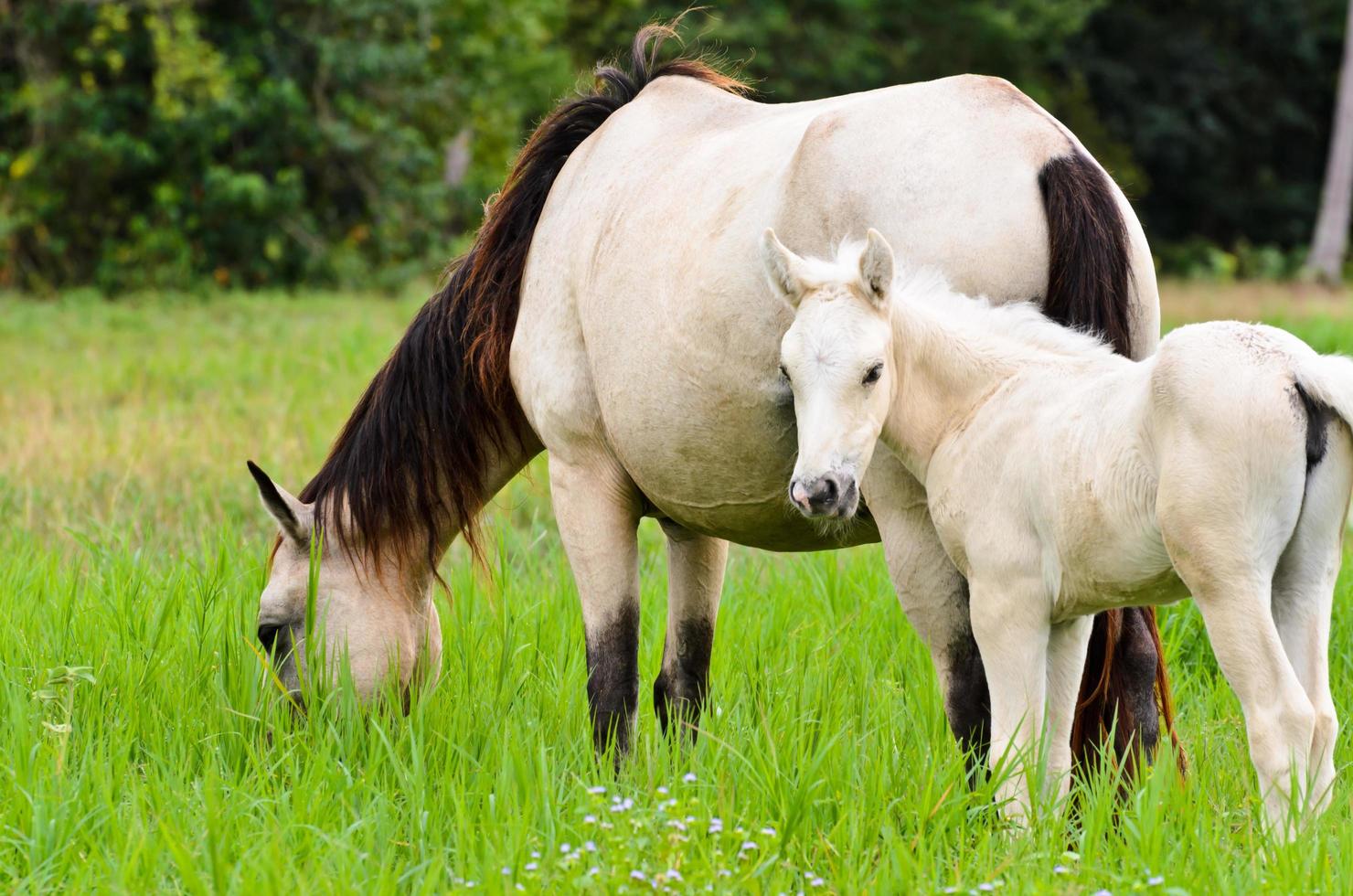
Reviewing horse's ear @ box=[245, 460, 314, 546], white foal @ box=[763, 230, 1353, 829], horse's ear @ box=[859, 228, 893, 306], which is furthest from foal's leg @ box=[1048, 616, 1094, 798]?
horse's ear @ box=[245, 460, 314, 546]

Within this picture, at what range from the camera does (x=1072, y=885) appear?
9.35 feet

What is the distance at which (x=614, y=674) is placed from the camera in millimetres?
4258

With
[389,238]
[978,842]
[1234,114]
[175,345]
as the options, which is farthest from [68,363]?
[1234,114]

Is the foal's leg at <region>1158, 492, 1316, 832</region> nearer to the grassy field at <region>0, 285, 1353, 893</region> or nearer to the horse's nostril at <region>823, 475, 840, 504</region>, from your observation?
the grassy field at <region>0, 285, 1353, 893</region>

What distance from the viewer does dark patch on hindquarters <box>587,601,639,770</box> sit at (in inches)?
166

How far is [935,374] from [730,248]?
62 cm

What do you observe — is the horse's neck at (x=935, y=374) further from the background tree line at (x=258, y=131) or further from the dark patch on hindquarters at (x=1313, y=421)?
the background tree line at (x=258, y=131)

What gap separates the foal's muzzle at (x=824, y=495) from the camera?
10.3ft

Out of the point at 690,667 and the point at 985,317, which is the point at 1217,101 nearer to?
the point at 690,667

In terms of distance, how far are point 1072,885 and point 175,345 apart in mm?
11809

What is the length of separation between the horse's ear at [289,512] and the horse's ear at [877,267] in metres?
2.11

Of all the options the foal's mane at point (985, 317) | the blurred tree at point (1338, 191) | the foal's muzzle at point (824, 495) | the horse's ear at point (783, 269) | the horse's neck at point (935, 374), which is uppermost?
the horse's ear at point (783, 269)

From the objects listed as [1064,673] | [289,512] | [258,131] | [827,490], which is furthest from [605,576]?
[258,131]

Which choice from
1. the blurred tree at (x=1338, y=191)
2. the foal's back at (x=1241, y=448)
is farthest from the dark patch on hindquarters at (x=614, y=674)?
the blurred tree at (x=1338, y=191)
